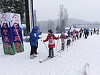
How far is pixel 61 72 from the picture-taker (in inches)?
338

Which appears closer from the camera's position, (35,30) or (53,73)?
(53,73)

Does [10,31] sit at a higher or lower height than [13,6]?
lower

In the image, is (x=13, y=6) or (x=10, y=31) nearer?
(x=10, y=31)

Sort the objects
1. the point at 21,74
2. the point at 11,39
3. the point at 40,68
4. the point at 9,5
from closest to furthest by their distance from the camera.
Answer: the point at 21,74 < the point at 40,68 < the point at 11,39 < the point at 9,5

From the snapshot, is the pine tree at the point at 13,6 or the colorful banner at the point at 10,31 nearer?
the colorful banner at the point at 10,31

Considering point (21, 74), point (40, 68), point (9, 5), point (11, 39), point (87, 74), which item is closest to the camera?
point (87, 74)

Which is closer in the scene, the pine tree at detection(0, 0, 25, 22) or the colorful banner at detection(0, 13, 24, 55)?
the colorful banner at detection(0, 13, 24, 55)

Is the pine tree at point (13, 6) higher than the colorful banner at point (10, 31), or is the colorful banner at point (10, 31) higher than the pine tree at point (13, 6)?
the pine tree at point (13, 6)

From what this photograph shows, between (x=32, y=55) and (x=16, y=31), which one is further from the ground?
(x=16, y=31)

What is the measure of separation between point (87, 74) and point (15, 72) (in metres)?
3.24

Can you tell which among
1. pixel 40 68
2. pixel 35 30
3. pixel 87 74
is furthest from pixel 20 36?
pixel 87 74

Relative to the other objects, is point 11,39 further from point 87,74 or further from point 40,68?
point 87,74

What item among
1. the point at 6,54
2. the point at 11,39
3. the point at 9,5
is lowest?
the point at 6,54

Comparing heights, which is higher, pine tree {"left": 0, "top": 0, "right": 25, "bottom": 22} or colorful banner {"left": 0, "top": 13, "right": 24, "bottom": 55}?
pine tree {"left": 0, "top": 0, "right": 25, "bottom": 22}
